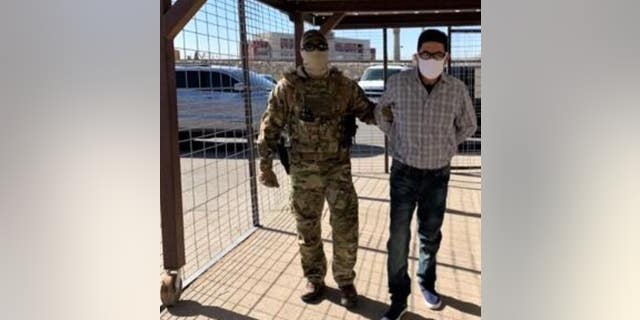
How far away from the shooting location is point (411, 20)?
6461 mm

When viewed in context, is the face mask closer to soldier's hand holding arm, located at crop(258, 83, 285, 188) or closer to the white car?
soldier's hand holding arm, located at crop(258, 83, 285, 188)

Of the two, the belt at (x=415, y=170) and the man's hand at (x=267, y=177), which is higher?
the belt at (x=415, y=170)

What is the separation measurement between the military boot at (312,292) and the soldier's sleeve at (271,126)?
32.8 inches

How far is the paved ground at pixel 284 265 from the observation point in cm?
329

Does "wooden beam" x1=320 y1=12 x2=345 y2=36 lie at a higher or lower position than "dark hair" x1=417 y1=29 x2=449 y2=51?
higher

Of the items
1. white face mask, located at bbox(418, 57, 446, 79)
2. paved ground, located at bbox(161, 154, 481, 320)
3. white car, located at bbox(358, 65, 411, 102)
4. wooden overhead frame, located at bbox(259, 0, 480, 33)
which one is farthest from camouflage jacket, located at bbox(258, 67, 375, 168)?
white car, located at bbox(358, 65, 411, 102)

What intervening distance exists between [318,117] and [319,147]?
18 cm

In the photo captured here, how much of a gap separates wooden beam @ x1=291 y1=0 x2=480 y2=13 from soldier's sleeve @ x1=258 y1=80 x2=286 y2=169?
2254 mm

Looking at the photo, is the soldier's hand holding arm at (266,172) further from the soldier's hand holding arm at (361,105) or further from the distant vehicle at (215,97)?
the distant vehicle at (215,97)

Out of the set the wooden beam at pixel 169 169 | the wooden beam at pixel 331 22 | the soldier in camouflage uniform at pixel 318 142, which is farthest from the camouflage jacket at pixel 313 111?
the wooden beam at pixel 331 22

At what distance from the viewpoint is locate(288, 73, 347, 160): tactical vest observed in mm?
3191

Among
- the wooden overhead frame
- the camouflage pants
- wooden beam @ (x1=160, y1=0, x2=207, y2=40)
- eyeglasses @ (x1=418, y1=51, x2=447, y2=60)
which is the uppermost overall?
the wooden overhead frame
